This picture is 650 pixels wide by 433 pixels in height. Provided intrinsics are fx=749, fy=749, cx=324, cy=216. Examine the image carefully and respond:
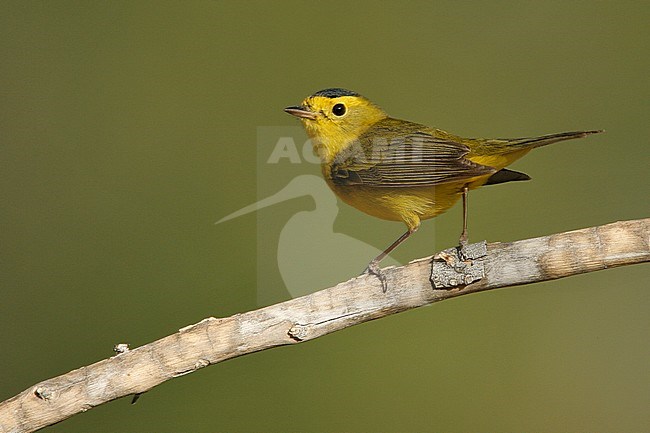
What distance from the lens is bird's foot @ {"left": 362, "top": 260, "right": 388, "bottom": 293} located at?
1.11m

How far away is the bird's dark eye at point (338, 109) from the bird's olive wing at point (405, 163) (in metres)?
0.06

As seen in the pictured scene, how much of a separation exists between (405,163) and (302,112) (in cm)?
20

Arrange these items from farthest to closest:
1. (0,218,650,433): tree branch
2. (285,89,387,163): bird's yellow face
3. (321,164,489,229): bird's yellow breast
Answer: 1. (285,89,387,163): bird's yellow face
2. (321,164,489,229): bird's yellow breast
3. (0,218,650,433): tree branch

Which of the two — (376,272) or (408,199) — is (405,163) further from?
(376,272)

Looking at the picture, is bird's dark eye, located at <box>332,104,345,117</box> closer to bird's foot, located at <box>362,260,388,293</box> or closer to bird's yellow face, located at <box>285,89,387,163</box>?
bird's yellow face, located at <box>285,89,387,163</box>

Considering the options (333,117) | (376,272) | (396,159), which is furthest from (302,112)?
(376,272)

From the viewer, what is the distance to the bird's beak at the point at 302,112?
49.3 inches

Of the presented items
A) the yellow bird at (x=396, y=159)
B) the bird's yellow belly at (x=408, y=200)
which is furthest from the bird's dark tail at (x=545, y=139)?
the bird's yellow belly at (x=408, y=200)

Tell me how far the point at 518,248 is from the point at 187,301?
120 centimetres

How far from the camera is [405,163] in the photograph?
118 centimetres

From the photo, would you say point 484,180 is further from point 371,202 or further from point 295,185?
point 295,185

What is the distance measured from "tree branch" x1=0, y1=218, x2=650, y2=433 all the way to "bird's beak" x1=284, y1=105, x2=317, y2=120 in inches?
12.6

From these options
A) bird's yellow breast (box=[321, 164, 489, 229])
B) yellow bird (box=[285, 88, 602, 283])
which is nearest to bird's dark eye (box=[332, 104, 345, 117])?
yellow bird (box=[285, 88, 602, 283])

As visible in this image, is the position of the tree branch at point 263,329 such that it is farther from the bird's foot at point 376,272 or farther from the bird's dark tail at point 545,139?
the bird's dark tail at point 545,139
